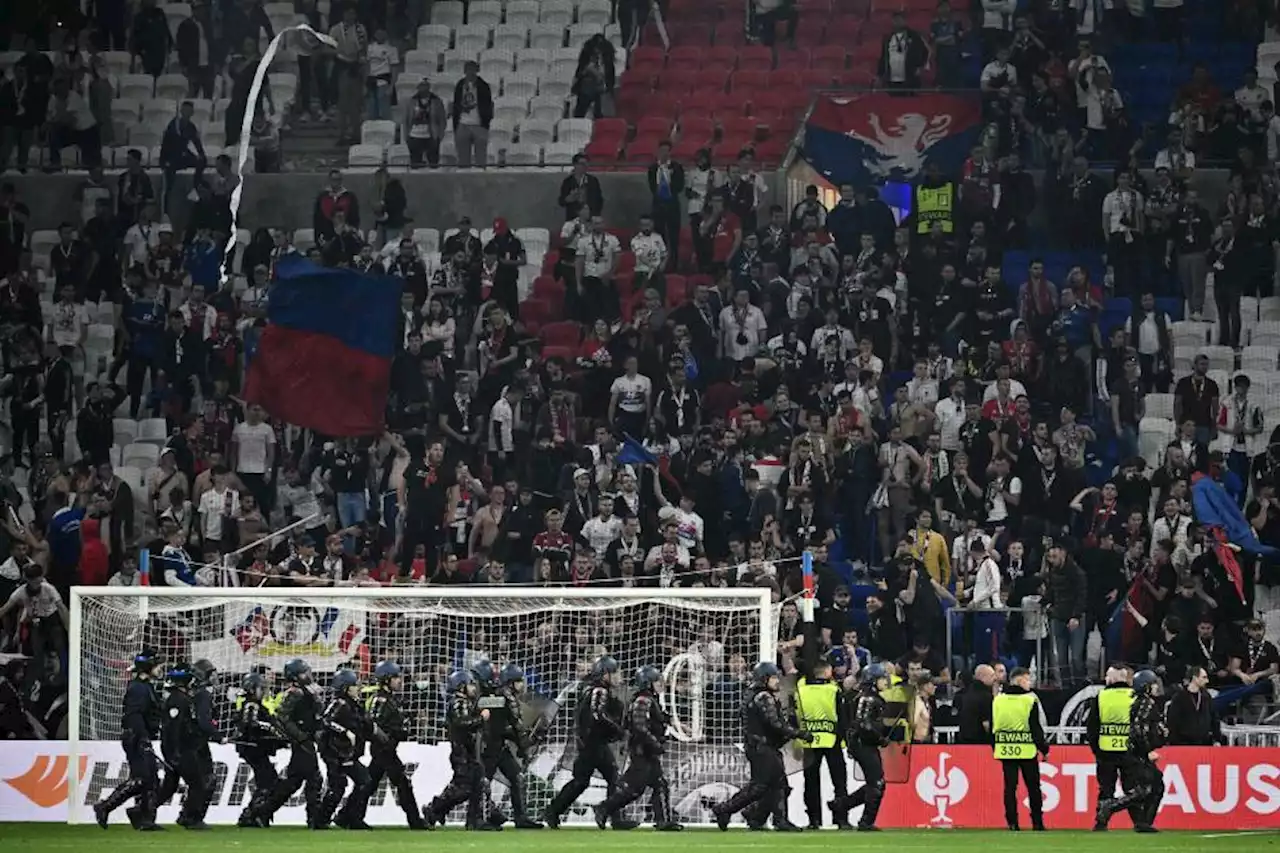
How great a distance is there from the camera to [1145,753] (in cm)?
2200

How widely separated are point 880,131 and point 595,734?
→ 1370 centimetres

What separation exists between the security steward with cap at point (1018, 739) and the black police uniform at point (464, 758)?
15.7 ft

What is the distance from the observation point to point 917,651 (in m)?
24.9

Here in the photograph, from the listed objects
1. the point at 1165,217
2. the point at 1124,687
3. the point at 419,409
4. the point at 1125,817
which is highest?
the point at 1165,217

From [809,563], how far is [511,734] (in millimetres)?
3601

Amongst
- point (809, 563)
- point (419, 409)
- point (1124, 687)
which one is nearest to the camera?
point (1124, 687)

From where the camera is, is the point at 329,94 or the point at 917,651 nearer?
the point at 917,651

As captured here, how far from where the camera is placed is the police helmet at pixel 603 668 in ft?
74.4

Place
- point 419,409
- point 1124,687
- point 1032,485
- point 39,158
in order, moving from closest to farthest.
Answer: point 1124,687, point 1032,485, point 419,409, point 39,158

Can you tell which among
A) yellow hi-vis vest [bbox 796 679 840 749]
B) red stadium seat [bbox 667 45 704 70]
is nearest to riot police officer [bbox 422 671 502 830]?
yellow hi-vis vest [bbox 796 679 840 749]

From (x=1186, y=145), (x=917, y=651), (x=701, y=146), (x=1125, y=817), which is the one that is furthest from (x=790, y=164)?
(x=1125, y=817)

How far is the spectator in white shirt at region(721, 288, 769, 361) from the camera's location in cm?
3000

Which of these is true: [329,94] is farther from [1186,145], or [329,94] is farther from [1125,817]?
[1125,817]

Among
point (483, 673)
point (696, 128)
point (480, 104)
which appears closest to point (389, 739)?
point (483, 673)
